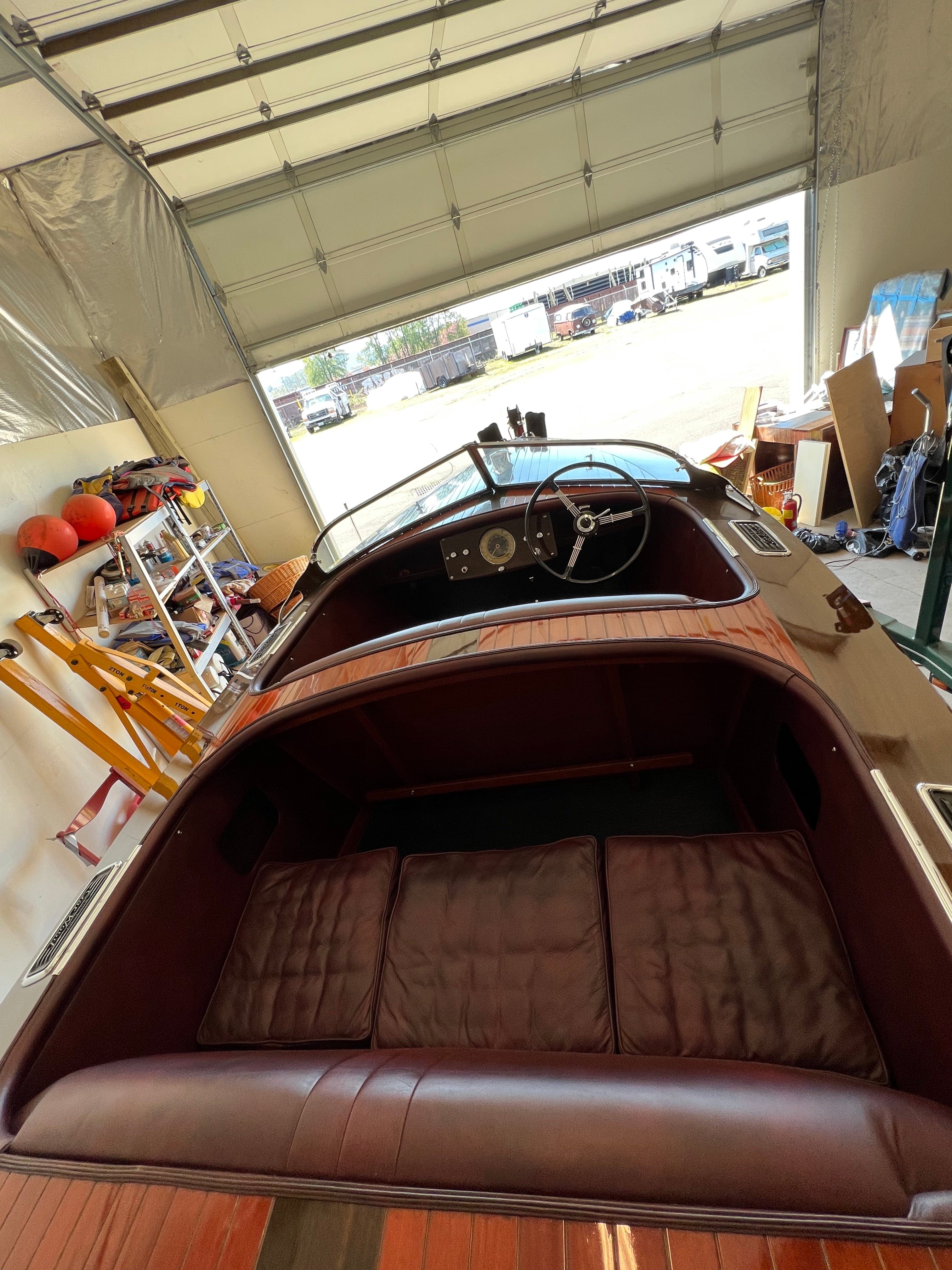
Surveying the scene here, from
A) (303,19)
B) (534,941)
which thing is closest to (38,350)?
(303,19)

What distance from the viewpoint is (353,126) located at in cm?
384

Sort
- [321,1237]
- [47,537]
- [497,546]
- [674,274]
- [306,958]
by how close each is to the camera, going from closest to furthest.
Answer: [321,1237] → [306,958] → [497,546] → [47,537] → [674,274]

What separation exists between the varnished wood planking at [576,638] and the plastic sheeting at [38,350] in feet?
9.14

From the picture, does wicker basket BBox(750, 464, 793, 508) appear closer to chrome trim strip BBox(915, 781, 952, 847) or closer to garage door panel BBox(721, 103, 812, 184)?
garage door panel BBox(721, 103, 812, 184)

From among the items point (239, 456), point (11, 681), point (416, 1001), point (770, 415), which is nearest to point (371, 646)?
point (416, 1001)

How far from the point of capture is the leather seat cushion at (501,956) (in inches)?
46.1

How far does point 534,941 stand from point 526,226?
16.9ft

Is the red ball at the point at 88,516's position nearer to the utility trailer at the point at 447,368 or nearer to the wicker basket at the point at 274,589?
the wicker basket at the point at 274,589

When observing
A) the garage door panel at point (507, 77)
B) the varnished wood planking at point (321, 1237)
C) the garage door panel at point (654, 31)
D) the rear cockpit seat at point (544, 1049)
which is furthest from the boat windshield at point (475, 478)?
the garage door panel at point (654, 31)

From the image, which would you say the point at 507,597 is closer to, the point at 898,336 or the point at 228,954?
the point at 228,954

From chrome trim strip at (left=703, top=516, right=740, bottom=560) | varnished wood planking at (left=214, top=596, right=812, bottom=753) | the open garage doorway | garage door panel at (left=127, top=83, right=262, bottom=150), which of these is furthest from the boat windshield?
garage door panel at (left=127, top=83, right=262, bottom=150)

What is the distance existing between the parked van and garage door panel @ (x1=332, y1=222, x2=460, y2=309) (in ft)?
5.68

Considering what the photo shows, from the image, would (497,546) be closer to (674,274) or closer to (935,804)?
(935,804)

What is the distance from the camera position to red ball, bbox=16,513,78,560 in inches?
112
